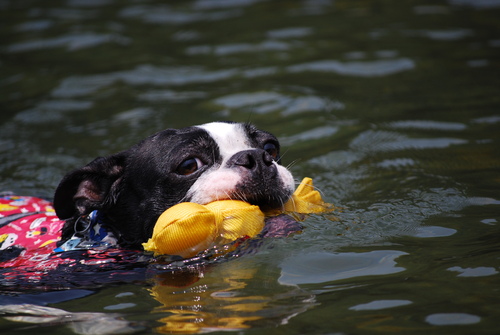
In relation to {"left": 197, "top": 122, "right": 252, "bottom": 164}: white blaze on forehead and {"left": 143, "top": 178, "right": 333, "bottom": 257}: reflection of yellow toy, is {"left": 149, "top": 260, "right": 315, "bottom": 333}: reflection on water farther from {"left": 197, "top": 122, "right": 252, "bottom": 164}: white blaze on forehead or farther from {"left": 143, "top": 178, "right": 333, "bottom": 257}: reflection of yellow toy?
{"left": 197, "top": 122, "right": 252, "bottom": 164}: white blaze on forehead

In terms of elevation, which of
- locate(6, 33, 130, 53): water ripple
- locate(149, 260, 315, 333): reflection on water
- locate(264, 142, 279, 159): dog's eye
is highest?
locate(6, 33, 130, 53): water ripple

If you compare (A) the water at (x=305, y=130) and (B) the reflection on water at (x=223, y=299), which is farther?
(A) the water at (x=305, y=130)

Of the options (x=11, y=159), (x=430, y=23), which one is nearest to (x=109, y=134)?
(x=11, y=159)

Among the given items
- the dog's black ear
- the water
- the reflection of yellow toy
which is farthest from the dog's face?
the water

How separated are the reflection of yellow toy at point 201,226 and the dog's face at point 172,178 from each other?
19cm

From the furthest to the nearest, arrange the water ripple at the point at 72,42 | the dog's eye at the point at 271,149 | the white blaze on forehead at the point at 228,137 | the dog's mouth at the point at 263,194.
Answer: the water ripple at the point at 72,42 < the dog's eye at the point at 271,149 < the white blaze on forehead at the point at 228,137 < the dog's mouth at the point at 263,194

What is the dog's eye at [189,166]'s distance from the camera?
201 inches

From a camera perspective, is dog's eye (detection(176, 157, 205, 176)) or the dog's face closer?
the dog's face

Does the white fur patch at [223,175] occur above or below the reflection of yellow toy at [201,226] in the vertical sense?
above

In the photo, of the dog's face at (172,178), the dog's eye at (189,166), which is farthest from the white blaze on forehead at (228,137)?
the dog's eye at (189,166)

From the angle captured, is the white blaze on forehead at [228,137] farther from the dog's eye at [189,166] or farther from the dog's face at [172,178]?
the dog's eye at [189,166]

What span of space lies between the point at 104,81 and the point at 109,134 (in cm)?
191

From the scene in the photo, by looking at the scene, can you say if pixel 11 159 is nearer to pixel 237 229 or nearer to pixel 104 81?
pixel 104 81

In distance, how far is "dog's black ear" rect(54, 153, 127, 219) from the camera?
17.3 ft
